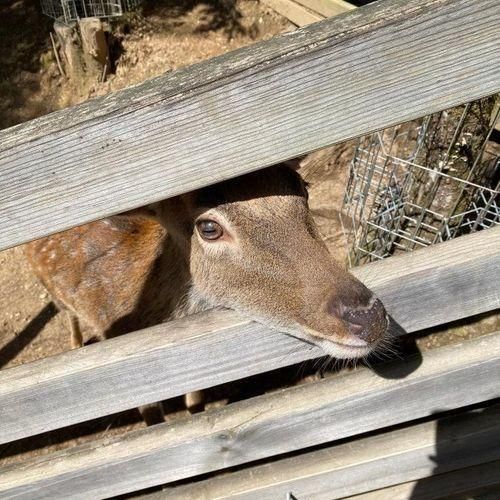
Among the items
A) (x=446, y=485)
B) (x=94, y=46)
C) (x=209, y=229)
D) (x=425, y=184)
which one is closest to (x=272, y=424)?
(x=209, y=229)

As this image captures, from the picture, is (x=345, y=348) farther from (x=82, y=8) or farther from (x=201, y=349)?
(x=82, y=8)

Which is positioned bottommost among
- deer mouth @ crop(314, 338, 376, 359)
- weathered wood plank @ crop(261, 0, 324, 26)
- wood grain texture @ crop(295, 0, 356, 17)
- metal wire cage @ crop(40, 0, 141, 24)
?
deer mouth @ crop(314, 338, 376, 359)

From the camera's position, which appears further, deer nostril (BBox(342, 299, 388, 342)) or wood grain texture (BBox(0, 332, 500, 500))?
wood grain texture (BBox(0, 332, 500, 500))

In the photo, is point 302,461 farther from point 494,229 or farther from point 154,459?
point 494,229

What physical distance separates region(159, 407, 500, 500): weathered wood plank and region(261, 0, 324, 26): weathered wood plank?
15.8ft

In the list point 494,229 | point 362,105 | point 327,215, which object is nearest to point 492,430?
point 494,229

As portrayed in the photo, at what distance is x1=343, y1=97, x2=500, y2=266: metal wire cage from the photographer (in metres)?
4.02

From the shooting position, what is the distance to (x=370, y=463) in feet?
8.85

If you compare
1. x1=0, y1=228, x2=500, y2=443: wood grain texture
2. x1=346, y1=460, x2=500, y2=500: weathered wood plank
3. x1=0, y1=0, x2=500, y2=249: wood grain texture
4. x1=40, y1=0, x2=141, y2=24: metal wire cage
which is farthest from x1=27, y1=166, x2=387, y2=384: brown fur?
x1=40, y1=0, x2=141, y2=24: metal wire cage

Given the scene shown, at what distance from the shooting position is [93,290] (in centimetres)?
351

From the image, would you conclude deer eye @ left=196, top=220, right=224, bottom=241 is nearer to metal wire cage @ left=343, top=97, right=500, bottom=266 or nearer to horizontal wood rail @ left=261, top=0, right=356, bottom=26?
metal wire cage @ left=343, top=97, right=500, bottom=266

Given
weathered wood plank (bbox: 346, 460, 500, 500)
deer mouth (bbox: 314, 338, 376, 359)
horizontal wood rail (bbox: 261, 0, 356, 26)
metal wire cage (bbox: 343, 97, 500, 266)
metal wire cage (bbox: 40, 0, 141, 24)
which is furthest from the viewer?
metal wire cage (bbox: 40, 0, 141, 24)

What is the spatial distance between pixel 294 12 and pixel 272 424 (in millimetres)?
5450

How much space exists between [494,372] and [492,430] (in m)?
0.50
